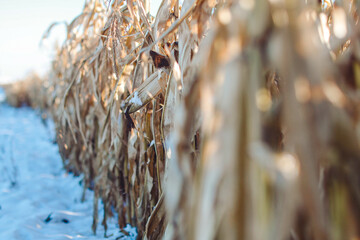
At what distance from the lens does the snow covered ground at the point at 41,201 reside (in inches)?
50.5

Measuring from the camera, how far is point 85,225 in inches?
56.2

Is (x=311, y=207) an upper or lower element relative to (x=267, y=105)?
lower

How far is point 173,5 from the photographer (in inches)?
34.0

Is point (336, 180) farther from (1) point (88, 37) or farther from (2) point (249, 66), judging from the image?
(1) point (88, 37)

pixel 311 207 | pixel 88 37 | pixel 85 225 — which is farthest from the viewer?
pixel 88 37

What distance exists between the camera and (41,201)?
1675mm

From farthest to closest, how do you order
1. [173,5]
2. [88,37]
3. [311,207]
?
[88,37], [173,5], [311,207]

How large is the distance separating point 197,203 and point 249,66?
195 mm

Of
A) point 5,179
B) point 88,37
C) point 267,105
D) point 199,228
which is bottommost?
point 5,179

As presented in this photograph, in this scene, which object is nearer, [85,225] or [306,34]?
[306,34]

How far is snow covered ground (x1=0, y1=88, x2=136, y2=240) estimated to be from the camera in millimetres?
1282

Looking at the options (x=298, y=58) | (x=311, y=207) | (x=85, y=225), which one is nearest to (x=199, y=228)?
(x=311, y=207)

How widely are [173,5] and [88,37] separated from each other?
4.16 feet

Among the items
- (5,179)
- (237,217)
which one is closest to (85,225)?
(5,179)
